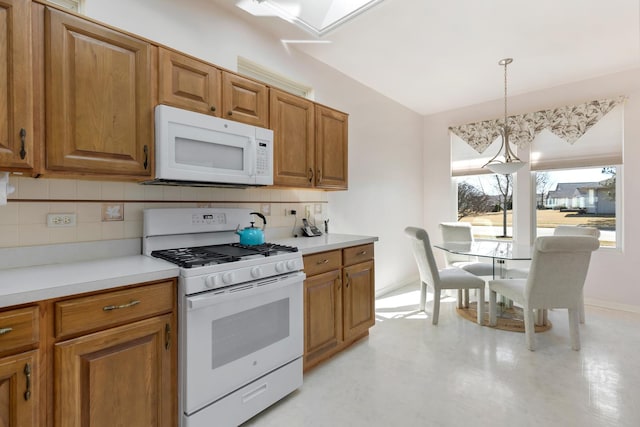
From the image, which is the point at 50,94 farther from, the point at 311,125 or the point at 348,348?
the point at 348,348

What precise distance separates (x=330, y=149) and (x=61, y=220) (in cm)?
198

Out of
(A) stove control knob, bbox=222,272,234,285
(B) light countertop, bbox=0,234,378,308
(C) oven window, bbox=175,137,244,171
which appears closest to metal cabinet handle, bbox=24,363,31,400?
(B) light countertop, bbox=0,234,378,308

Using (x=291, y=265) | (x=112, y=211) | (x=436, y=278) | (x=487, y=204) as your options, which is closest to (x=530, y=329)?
(x=436, y=278)

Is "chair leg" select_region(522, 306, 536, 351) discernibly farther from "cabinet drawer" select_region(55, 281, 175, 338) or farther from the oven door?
"cabinet drawer" select_region(55, 281, 175, 338)

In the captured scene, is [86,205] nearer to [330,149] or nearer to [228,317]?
[228,317]

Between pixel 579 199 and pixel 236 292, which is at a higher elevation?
pixel 579 199

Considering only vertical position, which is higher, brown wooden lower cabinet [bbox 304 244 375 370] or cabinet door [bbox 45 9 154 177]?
cabinet door [bbox 45 9 154 177]

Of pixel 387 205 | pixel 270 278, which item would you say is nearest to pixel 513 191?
pixel 387 205

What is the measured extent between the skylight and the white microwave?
98cm

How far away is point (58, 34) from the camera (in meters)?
1.37

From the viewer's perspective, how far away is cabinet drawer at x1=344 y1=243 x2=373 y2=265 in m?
2.51

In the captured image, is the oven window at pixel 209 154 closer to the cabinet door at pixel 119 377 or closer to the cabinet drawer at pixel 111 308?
the cabinet drawer at pixel 111 308

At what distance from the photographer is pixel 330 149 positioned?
2799 mm

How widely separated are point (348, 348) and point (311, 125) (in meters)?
1.92
